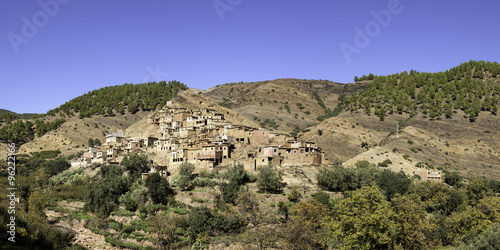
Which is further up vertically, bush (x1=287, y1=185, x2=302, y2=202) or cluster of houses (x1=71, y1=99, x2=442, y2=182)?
cluster of houses (x1=71, y1=99, x2=442, y2=182)

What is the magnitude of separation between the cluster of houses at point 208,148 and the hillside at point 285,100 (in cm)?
3779

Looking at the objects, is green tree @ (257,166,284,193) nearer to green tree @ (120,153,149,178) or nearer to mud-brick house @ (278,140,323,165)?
mud-brick house @ (278,140,323,165)

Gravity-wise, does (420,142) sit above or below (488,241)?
above

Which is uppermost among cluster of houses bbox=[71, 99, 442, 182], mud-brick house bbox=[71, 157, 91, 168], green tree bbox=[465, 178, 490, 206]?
cluster of houses bbox=[71, 99, 442, 182]

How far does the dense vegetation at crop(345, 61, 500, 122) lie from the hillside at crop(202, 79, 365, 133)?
671 inches

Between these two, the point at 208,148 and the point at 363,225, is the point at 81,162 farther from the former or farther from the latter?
the point at 363,225

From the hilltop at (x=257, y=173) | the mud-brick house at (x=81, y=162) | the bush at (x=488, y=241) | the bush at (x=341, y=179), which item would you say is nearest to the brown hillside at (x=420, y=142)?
the hilltop at (x=257, y=173)

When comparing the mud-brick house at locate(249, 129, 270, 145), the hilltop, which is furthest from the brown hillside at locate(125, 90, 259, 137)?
the mud-brick house at locate(249, 129, 270, 145)

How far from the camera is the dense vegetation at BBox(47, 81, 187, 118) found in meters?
121

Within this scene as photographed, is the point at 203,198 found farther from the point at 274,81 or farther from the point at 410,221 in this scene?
the point at 274,81

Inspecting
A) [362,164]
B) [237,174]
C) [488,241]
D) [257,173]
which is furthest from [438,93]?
[488,241]

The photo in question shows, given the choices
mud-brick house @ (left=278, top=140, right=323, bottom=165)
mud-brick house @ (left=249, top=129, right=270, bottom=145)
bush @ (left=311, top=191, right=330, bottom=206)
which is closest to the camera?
bush @ (left=311, top=191, right=330, bottom=206)

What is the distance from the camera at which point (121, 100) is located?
131 meters

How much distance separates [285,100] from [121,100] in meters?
53.4
